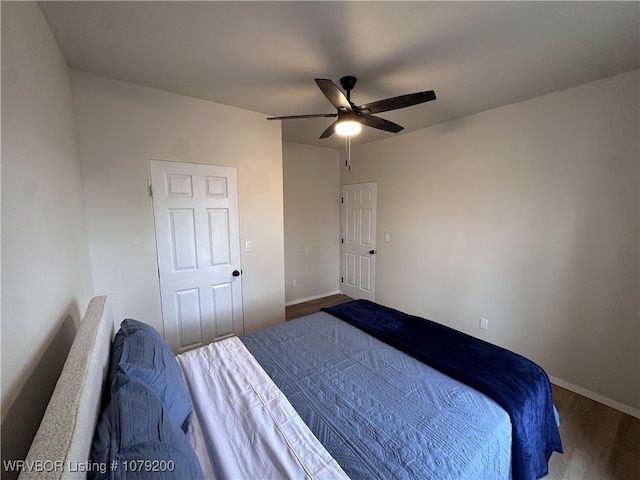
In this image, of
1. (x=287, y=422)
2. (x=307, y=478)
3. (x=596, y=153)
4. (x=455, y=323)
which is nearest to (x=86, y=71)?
(x=287, y=422)

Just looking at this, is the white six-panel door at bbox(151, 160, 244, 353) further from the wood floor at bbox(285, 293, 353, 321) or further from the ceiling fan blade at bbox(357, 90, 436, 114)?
the ceiling fan blade at bbox(357, 90, 436, 114)

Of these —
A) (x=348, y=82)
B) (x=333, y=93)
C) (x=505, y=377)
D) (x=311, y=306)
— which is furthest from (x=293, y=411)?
(x=311, y=306)

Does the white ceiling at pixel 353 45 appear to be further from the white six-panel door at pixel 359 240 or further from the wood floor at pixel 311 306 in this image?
the wood floor at pixel 311 306

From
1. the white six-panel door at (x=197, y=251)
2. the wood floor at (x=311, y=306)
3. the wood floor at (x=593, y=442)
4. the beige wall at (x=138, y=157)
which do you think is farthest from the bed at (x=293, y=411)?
the wood floor at (x=311, y=306)

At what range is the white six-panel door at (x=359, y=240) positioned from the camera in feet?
13.6

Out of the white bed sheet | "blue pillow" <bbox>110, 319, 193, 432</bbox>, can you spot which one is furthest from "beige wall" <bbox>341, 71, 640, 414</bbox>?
"blue pillow" <bbox>110, 319, 193, 432</bbox>

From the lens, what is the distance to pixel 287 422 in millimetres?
1143

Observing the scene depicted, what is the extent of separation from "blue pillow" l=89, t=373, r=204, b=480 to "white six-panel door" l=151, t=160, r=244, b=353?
1.66 metres

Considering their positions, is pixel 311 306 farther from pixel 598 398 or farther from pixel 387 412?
pixel 598 398

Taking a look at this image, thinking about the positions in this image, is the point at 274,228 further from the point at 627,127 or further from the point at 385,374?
the point at 627,127

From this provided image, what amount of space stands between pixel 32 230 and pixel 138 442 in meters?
0.91

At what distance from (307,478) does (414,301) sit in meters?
3.00

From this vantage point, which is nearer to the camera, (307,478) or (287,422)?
(307,478)

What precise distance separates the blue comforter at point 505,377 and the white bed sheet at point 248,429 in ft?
2.87
